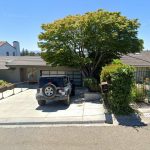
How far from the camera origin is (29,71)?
29.6m

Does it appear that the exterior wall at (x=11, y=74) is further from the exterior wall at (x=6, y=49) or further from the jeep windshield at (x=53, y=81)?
the exterior wall at (x=6, y=49)

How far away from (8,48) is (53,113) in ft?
149

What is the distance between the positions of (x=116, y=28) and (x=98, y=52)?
263 centimetres

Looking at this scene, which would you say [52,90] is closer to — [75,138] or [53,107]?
[53,107]

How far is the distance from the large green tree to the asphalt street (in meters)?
10.5

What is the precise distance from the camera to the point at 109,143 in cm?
807

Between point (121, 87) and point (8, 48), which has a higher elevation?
point (8, 48)

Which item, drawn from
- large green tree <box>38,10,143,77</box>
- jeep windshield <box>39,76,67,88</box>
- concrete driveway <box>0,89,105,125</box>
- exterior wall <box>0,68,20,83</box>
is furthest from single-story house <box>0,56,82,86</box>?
jeep windshield <box>39,76,67,88</box>

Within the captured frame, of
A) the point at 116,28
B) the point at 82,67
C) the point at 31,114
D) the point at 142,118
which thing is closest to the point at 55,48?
the point at 82,67

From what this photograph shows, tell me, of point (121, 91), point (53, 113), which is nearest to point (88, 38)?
point (53, 113)

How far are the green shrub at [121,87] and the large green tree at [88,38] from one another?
7.64 meters

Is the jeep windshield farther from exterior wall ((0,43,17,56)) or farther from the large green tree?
exterior wall ((0,43,17,56))

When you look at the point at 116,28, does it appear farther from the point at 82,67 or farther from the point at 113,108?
the point at 113,108

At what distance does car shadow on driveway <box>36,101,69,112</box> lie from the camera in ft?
46.6
